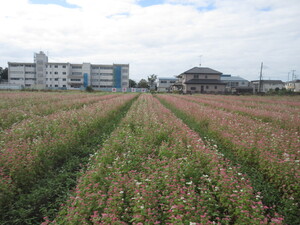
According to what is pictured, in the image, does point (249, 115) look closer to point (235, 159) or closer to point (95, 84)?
point (235, 159)

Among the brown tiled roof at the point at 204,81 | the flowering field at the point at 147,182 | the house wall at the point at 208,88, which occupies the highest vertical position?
the brown tiled roof at the point at 204,81

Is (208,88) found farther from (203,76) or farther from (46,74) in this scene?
(46,74)

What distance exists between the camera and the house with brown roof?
186 ft

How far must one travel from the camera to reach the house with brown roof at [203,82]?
56.6 m

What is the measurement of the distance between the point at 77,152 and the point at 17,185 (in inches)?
112

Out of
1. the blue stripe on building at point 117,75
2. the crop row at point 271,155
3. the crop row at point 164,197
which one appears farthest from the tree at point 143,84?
the crop row at point 164,197

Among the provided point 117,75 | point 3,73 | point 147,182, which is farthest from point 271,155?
point 3,73

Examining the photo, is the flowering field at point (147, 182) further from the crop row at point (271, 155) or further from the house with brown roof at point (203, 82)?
the house with brown roof at point (203, 82)

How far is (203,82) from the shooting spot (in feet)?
187

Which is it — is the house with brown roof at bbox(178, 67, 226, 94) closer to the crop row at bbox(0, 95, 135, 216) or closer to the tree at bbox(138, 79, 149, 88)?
the tree at bbox(138, 79, 149, 88)

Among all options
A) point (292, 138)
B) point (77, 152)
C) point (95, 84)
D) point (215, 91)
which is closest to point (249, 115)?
point (292, 138)

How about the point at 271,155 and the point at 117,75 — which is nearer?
the point at 271,155

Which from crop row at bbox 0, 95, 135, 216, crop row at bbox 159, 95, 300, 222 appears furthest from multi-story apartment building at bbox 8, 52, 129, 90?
crop row at bbox 159, 95, 300, 222

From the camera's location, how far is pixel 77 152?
7.27 meters
